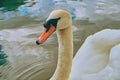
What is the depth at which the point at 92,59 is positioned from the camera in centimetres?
240

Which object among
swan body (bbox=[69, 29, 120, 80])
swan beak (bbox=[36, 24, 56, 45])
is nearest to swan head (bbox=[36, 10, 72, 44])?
swan beak (bbox=[36, 24, 56, 45])

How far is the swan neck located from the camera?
1.93 metres

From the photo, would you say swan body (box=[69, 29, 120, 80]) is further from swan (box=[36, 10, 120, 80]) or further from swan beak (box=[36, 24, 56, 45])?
swan beak (box=[36, 24, 56, 45])

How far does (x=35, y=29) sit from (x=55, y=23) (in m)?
2.26

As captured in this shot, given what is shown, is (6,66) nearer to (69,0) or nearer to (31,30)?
(31,30)

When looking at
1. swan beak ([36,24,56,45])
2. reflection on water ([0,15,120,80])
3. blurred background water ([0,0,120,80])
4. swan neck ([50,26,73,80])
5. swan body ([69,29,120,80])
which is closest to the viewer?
swan beak ([36,24,56,45])

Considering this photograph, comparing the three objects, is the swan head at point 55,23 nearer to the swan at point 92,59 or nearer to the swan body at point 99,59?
the swan at point 92,59

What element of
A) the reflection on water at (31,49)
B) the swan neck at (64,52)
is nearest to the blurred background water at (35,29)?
the reflection on water at (31,49)

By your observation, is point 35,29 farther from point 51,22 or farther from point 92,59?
point 51,22

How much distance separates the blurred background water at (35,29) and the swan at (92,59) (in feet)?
1.68

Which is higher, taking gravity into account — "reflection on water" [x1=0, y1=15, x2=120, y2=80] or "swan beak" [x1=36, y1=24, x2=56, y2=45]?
"swan beak" [x1=36, y1=24, x2=56, y2=45]

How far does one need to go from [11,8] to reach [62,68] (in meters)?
3.42

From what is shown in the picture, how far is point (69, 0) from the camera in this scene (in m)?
5.28

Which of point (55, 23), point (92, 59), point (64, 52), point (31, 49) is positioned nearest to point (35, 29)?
point (31, 49)
